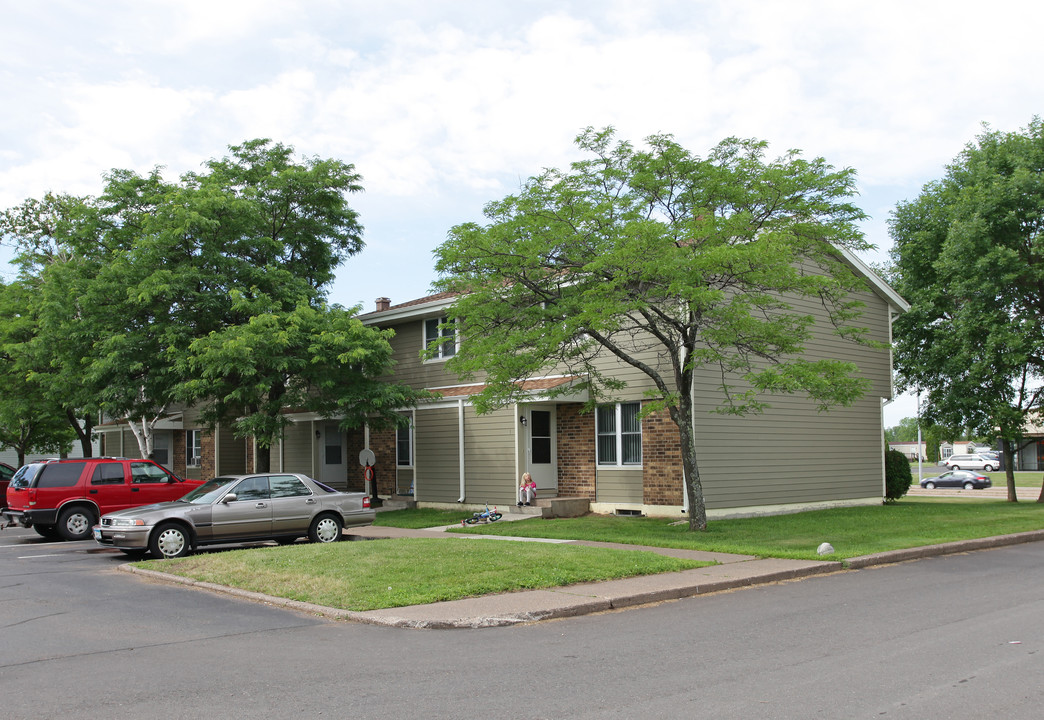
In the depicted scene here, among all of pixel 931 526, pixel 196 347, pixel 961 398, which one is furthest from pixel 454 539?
pixel 961 398

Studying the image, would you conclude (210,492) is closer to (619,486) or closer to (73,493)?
(73,493)

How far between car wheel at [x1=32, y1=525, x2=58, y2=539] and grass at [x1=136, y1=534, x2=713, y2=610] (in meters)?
6.50

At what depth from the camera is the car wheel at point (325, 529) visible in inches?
640

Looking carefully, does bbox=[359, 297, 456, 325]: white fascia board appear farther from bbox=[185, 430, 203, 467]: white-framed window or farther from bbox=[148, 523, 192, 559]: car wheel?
bbox=[185, 430, 203, 467]: white-framed window

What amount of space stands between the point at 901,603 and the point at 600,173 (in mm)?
9549

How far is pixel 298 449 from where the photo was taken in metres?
29.1

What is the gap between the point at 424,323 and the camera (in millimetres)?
25719

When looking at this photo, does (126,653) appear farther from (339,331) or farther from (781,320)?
(339,331)

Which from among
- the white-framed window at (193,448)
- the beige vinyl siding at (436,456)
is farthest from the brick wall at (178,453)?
the beige vinyl siding at (436,456)

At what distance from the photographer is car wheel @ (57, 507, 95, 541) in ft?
60.7

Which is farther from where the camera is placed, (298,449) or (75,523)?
(298,449)

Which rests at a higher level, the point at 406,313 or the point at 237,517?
the point at 406,313

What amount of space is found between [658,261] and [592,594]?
6.27 m

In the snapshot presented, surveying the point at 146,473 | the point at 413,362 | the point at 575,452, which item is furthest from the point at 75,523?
the point at 575,452
